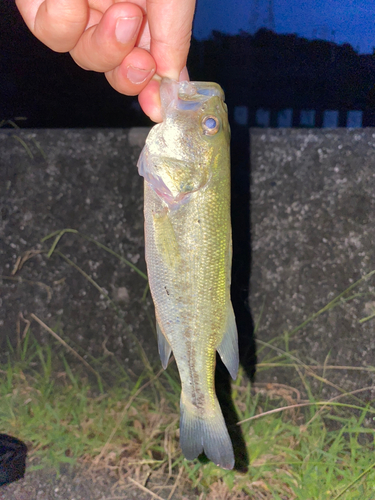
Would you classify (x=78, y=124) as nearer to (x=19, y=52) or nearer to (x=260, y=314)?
(x=19, y=52)

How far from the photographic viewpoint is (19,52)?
2.79 m

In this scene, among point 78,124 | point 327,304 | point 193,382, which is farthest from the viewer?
point 78,124

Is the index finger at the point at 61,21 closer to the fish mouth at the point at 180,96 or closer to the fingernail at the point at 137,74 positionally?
the fingernail at the point at 137,74

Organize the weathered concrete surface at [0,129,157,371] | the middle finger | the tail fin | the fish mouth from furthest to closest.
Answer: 1. the weathered concrete surface at [0,129,157,371]
2. the tail fin
3. the fish mouth
4. the middle finger

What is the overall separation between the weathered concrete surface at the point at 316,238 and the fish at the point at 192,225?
1071 mm

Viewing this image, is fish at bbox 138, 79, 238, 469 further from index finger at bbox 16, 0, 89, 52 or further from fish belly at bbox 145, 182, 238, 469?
index finger at bbox 16, 0, 89, 52

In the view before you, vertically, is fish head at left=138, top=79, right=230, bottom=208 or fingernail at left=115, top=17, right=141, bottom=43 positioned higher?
fingernail at left=115, top=17, right=141, bottom=43

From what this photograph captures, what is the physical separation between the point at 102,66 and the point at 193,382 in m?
1.42

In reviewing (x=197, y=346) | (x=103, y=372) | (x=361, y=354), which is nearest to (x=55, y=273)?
(x=103, y=372)

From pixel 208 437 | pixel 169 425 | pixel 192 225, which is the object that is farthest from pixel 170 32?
pixel 169 425

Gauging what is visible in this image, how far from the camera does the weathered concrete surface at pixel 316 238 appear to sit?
238 centimetres

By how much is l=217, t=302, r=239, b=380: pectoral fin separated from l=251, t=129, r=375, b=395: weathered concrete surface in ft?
3.58

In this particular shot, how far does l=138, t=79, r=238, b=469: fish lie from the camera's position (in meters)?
1.44

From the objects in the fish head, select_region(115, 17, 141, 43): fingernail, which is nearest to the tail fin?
the fish head
